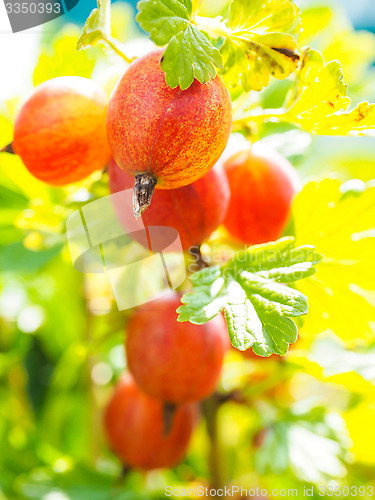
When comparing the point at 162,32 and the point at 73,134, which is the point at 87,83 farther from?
the point at 162,32

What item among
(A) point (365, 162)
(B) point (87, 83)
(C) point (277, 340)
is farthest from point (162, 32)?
(A) point (365, 162)

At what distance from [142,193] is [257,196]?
266 millimetres

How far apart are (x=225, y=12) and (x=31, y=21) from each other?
259 millimetres

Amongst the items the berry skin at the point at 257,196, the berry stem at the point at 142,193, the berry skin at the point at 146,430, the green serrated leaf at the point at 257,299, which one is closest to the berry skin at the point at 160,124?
the berry stem at the point at 142,193

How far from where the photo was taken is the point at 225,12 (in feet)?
2.02

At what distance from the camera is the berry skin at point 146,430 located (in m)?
0.89

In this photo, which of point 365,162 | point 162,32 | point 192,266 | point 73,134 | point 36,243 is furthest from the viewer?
point 365,162

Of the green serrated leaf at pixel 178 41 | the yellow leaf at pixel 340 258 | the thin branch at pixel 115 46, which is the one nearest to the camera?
the green serrated leaf at pixel 178 41

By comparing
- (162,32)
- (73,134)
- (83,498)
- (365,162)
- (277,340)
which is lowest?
(83,498)

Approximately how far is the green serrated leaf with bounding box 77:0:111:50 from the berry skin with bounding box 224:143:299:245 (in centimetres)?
25

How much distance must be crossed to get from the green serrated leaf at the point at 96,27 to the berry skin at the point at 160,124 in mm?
66

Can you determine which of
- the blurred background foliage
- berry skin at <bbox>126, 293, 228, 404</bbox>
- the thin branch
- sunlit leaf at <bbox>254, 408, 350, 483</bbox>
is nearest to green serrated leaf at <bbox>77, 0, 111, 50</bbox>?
the thin branch

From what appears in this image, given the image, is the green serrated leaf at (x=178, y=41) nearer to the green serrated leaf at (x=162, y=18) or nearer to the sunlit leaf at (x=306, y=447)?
the green serrated leaf at (x=162, y=18)

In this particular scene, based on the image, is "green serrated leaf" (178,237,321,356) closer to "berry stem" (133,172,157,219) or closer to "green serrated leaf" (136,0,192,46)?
"berry stem" (133,172,157,219)
